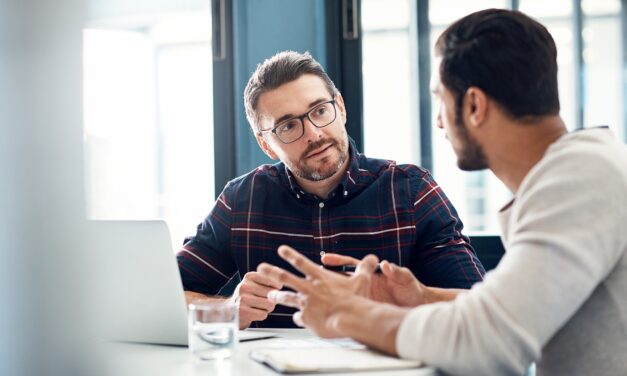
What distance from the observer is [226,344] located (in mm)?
1139

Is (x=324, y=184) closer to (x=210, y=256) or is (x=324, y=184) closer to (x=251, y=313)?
(x=210, y=256)

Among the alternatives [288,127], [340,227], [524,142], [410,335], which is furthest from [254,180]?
[410,335]

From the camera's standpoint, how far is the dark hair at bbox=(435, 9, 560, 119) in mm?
1092

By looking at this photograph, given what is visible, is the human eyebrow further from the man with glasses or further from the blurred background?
the blurred background

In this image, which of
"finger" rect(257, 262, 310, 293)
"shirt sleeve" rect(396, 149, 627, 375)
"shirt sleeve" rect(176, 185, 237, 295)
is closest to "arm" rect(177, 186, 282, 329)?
"shirt sleeve" rect(176, 185, 237, 295)

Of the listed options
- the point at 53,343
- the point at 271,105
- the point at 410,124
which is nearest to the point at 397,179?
the point at 271,105

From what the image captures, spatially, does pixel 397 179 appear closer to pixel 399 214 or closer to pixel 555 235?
pixel 399 214

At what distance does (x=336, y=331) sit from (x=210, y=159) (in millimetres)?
1729

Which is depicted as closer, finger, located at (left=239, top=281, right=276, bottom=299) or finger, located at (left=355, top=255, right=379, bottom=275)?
finger, located at (left=355, top=255, right=379, bottom=275)

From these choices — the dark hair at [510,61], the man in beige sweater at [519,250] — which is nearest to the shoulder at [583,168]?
the man in beige sweater at [519,250]

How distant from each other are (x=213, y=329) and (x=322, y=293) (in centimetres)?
20

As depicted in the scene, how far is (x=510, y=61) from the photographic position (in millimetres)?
1090

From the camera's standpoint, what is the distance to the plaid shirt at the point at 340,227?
179 centimetres

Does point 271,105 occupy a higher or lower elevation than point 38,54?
higher
